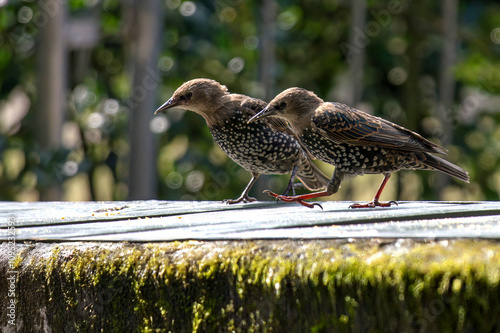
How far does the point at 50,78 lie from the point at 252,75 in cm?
264

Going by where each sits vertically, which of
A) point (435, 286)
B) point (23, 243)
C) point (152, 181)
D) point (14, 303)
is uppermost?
→ point (435, 286)

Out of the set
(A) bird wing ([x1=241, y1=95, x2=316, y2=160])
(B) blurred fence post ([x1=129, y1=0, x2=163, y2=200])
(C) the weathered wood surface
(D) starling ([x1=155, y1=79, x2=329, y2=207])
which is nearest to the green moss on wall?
(C) the weathered wood surface

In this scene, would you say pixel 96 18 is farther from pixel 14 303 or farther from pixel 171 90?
pixel 14 303

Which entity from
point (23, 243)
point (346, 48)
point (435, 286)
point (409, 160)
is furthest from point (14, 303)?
point (346, 48)

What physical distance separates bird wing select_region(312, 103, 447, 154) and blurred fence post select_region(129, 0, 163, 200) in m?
4.26

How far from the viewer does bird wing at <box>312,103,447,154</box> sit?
3148 millimetres

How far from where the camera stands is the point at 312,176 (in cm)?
399

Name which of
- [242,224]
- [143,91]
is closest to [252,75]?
[143,91]

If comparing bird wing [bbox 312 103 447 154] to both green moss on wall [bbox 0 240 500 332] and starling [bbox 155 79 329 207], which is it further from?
green moss on wall [bbox 0 240 500 332]

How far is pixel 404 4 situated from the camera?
870cm

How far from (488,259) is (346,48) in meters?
7.19

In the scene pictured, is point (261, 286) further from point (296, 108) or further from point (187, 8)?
point (187, 8)

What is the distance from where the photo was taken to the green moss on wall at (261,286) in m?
1.61

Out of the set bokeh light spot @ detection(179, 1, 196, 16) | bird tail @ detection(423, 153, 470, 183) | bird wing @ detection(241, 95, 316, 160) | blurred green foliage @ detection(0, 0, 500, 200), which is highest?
bokeh light spot @ detection(179, 1, 196, 16)
